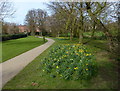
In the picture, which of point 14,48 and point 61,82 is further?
point 14,48

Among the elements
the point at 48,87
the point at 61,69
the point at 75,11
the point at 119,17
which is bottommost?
the point at 48,87

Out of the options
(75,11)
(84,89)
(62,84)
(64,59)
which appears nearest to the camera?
(84,89)

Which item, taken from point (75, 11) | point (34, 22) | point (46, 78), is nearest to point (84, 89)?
point (46, 78)

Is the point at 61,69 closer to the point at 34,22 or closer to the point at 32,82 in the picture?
the point at 32,82

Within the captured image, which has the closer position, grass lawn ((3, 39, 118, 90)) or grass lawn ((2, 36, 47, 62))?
grass lawn ((3, 39, 118, 90))

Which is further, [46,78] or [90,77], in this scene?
[46,78]

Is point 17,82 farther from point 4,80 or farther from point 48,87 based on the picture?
point 48,87

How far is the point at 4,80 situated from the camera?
4.37 m

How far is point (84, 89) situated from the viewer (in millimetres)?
3652

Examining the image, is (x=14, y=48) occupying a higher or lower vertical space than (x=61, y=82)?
higher

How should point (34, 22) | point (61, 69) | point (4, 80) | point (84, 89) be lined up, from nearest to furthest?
point (84, 89), point (4, 80), point (61, 69), point (34, 22)

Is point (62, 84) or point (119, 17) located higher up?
point (119, 17)

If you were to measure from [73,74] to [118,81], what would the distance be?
5.04ft

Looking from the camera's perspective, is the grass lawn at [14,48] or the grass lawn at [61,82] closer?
the grass lawn at [61,82]
